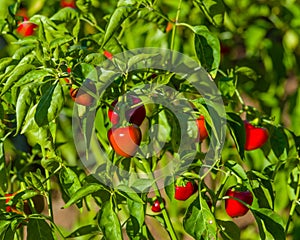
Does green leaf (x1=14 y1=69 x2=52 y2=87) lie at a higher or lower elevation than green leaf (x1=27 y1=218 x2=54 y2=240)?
higher

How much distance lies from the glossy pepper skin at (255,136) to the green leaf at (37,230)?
17.6 inches

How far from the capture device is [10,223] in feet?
3.57

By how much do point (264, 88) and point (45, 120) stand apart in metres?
1.22

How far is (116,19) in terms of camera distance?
1.05 metres

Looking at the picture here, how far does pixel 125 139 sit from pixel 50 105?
0.16 metres

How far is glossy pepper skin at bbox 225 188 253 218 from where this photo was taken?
1197 millimetres

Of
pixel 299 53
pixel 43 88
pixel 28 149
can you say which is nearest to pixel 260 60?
pixel 299 53

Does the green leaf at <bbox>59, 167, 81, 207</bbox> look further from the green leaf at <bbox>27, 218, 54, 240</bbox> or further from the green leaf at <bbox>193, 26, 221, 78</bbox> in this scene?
the green leaf at <bbox>193, 26, 221, 78</bbox>

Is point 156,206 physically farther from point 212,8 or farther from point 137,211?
point 212,8

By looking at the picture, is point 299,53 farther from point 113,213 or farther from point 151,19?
point 113,213

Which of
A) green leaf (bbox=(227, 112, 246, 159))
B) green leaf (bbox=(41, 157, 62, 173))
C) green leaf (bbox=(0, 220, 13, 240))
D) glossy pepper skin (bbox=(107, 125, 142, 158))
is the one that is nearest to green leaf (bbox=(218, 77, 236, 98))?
green leaf (bbox=(227, 112, 246, 159))

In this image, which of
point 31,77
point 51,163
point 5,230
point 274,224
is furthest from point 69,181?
point 274,224

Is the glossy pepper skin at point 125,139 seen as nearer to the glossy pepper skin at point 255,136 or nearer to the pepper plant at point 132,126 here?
the pepper plant at point 132,126

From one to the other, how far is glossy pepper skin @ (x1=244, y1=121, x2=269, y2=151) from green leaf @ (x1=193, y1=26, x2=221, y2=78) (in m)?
0.24
